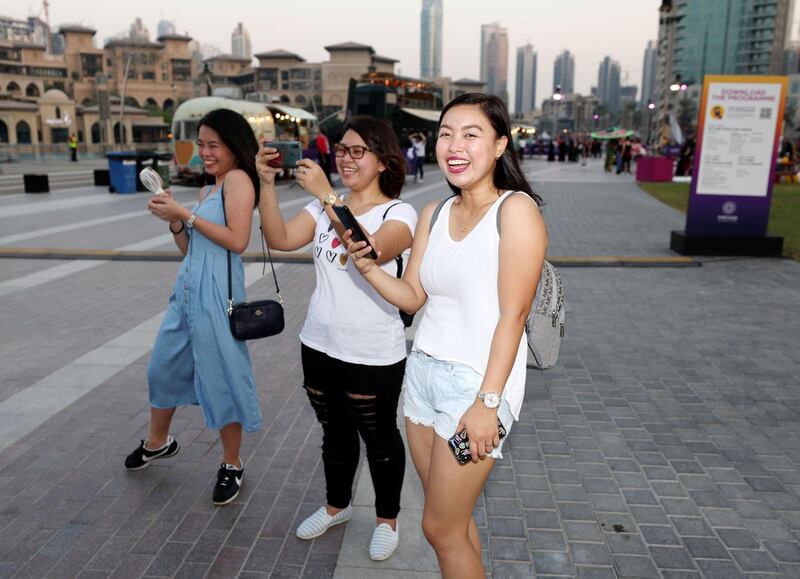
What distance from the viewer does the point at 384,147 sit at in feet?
8.87

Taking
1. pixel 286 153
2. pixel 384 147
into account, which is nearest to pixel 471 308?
pixel 384 147

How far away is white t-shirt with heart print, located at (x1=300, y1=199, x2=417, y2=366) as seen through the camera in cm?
270

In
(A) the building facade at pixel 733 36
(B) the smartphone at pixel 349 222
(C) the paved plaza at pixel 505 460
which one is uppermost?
(A) the building facade at pixel 733 36

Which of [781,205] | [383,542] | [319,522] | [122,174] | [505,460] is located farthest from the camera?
[122,174]

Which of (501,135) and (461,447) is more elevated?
(501,135)

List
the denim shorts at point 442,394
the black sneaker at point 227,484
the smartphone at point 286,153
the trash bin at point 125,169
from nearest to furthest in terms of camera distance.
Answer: the denim shorts at point 442,394 → the smartphone at point 286,153 → the black sneaker at point 227,484 → the trash bin at point 125,169

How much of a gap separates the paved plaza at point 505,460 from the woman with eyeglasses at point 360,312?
21.5 inches

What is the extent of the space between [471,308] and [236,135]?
66.8 inches

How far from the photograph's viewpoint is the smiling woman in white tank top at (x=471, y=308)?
1.95 metres

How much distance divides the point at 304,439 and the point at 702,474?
7.73 feet

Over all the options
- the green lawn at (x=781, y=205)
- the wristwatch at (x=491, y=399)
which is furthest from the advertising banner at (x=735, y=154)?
the wristwatch at (x=491, y=399)

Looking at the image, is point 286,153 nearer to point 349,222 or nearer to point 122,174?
point 349,222

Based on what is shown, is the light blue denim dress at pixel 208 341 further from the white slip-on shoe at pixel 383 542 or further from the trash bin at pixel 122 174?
the trash bin at pixel 122 174

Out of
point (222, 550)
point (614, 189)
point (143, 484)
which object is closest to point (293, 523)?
point (222, 550)
